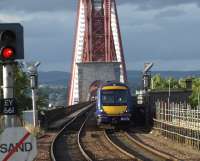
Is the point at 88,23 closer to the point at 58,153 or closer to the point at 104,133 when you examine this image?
the point at 104,133

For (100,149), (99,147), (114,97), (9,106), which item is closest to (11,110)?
(9,106)

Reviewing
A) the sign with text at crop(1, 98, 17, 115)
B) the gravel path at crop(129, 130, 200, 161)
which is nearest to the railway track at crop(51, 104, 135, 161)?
the gravel path at crop(129, 130, 200, 161)

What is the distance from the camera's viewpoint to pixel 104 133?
4053 cm

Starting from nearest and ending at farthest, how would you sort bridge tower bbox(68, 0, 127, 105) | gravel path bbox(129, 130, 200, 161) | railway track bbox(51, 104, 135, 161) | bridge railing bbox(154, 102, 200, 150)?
gravel path bbox(129, 130, 200, 161)
railway track bbox(51, 104, 135, 161)
bridge railing bbox(154, 102, 200, 150)
bridge tower bbox(68, 0, 127, 105)

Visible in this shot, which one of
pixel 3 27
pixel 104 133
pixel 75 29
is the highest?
pixel 75 29

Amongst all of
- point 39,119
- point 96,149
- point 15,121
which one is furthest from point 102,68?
point 15,121

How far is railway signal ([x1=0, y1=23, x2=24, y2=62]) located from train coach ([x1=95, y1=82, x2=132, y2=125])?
27.6 m

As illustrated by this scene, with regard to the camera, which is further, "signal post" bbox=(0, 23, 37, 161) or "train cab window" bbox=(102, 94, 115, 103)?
"train cab window" bbox=(102, 94, 115, 103)

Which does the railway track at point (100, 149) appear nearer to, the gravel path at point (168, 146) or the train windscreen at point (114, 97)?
the gravel path at point (168, 146)

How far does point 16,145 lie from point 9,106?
945mm

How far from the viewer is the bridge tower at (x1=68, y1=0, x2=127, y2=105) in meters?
148

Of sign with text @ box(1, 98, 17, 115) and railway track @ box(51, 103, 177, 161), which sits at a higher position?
sign with text @ box(1, 98, 17, 115)

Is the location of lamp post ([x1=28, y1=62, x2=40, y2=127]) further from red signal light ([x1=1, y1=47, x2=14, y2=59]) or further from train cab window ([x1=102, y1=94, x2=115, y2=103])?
red signal light ([x1=1, y1=47, x2=14, y2=59])

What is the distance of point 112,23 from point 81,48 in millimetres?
9347
